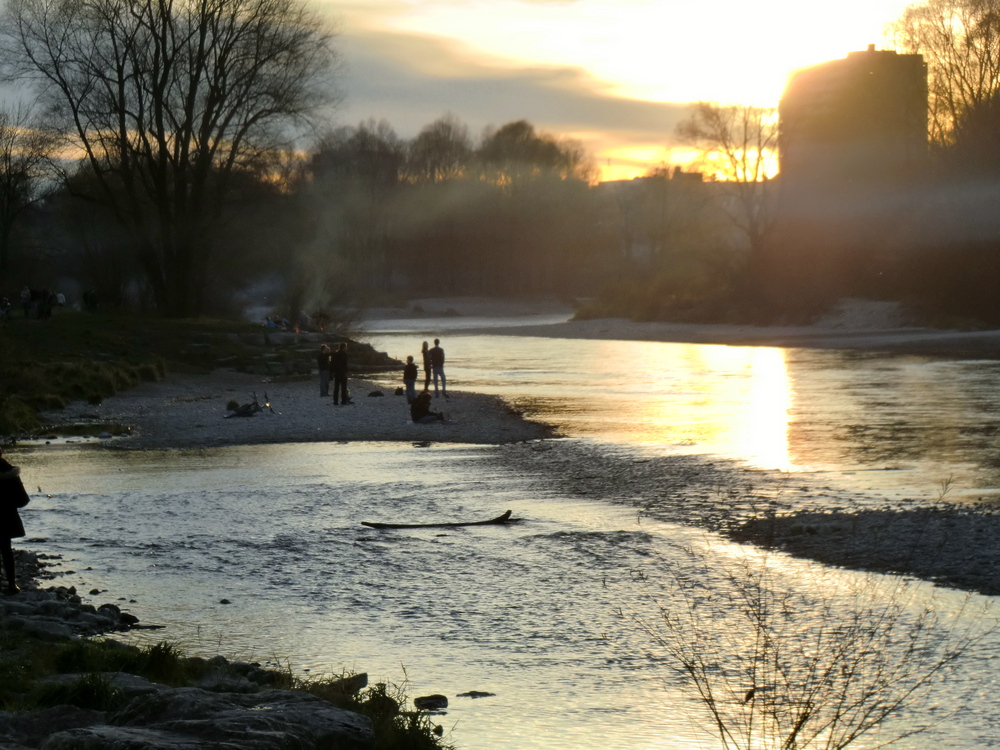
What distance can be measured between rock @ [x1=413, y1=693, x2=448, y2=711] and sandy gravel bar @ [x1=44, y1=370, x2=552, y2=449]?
48.6 feet

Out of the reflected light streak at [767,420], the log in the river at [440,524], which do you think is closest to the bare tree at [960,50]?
the reflected light streak at [767,420]

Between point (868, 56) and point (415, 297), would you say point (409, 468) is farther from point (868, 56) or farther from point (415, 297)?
point (415, 297)

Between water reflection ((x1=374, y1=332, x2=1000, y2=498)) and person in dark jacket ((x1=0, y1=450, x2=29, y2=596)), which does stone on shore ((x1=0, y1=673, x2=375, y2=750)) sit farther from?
water reflection ((x1=374, y1=332, x2=1000, y2=498))

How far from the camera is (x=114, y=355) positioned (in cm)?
3744

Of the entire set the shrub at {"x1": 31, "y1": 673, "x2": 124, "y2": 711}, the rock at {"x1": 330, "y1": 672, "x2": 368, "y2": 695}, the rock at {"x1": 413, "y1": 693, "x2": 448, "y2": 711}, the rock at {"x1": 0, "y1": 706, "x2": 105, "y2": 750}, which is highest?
the rock at {"x1": 0, "y1": 706, "x2": 105, "y2": 750}

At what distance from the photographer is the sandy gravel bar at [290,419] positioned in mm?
23797

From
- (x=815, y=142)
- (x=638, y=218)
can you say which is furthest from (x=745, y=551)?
(x=638, y=218)

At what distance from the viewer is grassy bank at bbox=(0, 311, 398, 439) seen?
1118 inches

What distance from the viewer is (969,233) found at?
66.4 m

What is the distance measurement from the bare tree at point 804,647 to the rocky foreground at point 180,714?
2.36 metres

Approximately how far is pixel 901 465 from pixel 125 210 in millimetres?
34819

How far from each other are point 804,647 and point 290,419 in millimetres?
18733

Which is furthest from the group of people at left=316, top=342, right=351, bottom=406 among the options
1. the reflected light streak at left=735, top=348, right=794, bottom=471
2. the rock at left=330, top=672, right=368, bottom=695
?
the rock at left=330, top=672, right=368, bottom=695

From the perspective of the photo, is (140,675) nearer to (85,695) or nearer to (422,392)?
(85,695)
